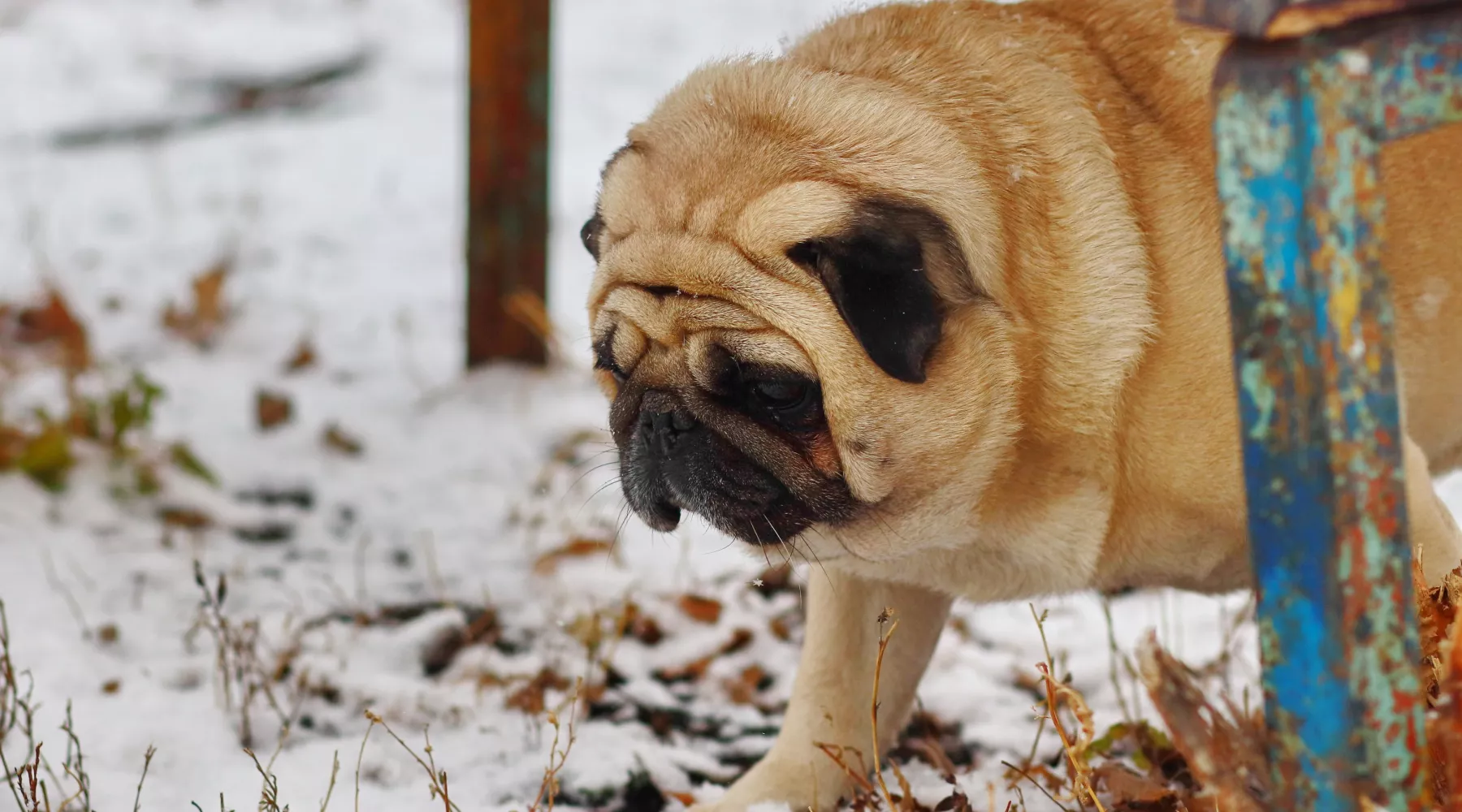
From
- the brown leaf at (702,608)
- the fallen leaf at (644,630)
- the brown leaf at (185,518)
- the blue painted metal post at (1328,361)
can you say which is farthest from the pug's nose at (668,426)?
the brown leaf at (185,518)

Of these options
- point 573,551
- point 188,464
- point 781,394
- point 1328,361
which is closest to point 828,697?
point 781,394

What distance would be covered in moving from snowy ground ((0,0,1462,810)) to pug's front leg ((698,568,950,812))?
187mm

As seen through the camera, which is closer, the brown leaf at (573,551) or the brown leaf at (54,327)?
the brown leaf at (573,551)

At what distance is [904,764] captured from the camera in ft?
10.1

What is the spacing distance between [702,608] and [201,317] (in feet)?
9.82

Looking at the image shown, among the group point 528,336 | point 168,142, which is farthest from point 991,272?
point 168,142

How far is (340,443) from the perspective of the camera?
192 inches

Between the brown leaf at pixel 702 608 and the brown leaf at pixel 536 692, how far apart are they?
20.4 inches

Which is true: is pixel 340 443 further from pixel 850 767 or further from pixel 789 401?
Result: pixel 789 401

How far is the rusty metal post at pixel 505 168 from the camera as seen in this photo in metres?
5.00

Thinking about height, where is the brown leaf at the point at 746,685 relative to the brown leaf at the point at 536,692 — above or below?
below

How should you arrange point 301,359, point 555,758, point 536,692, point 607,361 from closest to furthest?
point 607,361, point 555,758, point 536,692, point 301,359

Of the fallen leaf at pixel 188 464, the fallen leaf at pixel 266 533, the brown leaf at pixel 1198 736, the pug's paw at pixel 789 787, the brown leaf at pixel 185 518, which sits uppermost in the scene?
the brown leaf at pixel 1198 736

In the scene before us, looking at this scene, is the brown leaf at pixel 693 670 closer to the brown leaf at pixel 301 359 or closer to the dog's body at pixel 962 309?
the dog's body at pixel 962 309
